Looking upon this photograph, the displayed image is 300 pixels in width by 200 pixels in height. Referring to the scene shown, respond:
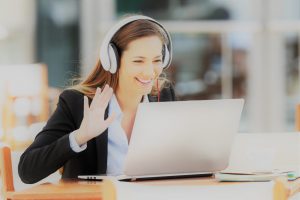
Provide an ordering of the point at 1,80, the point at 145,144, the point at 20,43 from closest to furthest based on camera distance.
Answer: the point at 145,144 → the point at 1,80 → the point at 20,43

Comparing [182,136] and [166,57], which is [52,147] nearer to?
[182,136]

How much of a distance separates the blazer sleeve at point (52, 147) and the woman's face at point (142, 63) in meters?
0.18

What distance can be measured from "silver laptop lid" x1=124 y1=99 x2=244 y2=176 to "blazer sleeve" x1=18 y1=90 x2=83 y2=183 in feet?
0.74

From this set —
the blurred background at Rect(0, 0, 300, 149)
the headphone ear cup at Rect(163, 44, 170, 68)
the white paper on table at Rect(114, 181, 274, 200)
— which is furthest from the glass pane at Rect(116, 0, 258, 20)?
the white paper on table at Rect(114, 181, 274, 200)

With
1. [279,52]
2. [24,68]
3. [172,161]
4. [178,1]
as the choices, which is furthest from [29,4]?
[172,161]

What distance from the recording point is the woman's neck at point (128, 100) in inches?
84.5

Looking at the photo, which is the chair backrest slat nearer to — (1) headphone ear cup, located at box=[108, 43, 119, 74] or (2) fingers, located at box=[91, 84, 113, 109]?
(2) fingers, located at box=[91, 84, 113, 109]

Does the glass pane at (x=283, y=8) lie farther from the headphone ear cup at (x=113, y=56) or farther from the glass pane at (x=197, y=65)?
the headphone ear cup at (x=113, y=56)

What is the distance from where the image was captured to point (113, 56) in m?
2.09

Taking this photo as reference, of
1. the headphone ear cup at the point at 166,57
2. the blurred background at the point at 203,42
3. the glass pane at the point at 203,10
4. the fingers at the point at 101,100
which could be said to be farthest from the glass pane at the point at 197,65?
the fingers at the point at 101,100

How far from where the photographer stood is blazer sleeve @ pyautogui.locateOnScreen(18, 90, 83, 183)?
1.90m

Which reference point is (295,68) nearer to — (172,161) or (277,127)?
(277,127)

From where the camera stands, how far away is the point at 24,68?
5570 millimetres

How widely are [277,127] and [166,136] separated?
459 centimetres
